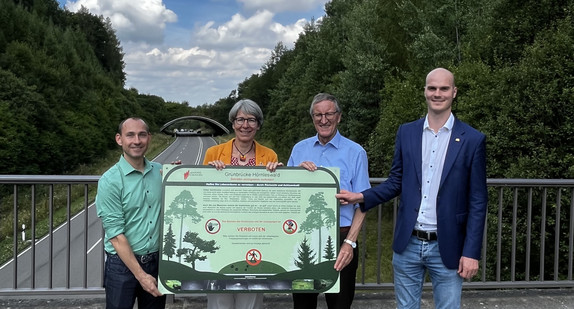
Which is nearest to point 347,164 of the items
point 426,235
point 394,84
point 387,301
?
point 426,235

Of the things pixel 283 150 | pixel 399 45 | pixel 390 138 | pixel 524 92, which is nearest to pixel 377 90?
pixel 399 45

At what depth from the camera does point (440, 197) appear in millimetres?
2709

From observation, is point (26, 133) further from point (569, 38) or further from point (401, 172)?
point (401, 172)

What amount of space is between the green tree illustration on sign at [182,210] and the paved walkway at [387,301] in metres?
1.67

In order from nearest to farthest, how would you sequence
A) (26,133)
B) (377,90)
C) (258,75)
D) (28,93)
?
(377,90) < (26,133) < (28,93) < (258,75)

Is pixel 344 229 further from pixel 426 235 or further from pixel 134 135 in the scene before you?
pixel 134 135

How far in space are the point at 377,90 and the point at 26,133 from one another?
31598mm

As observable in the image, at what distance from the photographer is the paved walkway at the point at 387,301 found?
170 inches

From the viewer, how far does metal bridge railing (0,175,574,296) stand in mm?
4234

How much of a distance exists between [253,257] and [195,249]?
342 mm

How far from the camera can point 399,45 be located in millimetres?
27719

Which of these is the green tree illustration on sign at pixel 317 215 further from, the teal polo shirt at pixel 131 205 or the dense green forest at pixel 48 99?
the dense green forest at pixel 48 99

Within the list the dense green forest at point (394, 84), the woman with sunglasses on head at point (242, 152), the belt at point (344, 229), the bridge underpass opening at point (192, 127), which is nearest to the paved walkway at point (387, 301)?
the dense green forest at point (394, 84)

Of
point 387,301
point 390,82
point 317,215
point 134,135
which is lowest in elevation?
point 387,301
